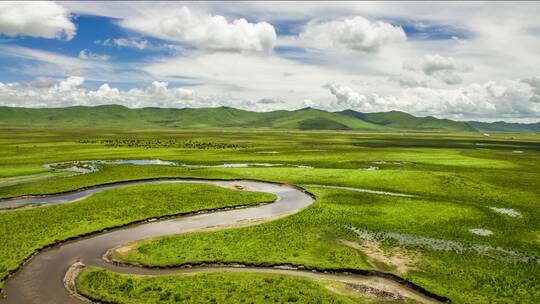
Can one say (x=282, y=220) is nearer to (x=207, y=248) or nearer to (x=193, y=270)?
(x=207, y=248)

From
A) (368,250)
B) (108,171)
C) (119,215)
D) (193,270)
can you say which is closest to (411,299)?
(368,250)

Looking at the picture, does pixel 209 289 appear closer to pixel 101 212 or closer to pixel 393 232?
pixel 393 232

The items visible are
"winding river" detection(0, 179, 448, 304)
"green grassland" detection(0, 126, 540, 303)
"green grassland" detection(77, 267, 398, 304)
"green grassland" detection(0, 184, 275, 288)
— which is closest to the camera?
"green grassland" detection(77, 267, 398, 304)

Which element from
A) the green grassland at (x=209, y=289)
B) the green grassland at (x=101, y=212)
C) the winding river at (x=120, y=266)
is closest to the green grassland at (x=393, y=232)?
the green grassland at (x=101, y=212)

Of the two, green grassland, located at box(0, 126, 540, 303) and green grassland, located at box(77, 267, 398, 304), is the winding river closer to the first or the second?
green grassland, located at box(0, 126, 540, 303)

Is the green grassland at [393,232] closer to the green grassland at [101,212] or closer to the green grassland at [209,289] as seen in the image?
the green grassland at [101,212]

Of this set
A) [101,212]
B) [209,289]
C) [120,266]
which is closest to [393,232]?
[209,289]

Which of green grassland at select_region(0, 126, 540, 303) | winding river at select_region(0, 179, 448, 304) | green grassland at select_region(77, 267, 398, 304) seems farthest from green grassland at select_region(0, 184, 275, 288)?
green grassland at select_region(77, 267, 398, 304)
